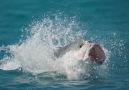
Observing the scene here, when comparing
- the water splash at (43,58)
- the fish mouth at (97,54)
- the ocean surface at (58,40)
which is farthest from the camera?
the water splash at (43,58)

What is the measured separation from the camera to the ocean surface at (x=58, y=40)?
8.96 m

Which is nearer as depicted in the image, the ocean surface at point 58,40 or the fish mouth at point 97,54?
the fish mouth at point 97,54

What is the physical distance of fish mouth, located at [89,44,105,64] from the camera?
27.5 ft

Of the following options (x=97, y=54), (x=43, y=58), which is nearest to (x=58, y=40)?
(x=43, y=58)

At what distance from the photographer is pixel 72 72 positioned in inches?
360

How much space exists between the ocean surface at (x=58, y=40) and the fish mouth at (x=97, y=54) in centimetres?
56

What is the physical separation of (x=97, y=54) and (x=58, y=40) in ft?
14.2

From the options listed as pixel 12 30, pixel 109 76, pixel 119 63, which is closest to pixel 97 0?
pixel 12 30

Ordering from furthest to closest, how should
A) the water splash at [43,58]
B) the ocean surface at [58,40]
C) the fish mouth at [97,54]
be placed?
the water splash at [43,58] < the ocean surface at [58,40] < the fish mouth at [97,54]

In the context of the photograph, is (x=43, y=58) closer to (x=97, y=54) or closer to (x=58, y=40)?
(x=58, y=40)

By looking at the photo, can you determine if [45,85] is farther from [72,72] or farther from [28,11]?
[28,11]

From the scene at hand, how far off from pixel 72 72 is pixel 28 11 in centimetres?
1286

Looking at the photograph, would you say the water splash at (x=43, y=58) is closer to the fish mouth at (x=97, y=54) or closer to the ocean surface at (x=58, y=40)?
the ocean surface at (x=58, y=40)

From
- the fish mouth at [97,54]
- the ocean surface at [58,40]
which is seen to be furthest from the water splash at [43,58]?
the fish mouth at [97,54]
